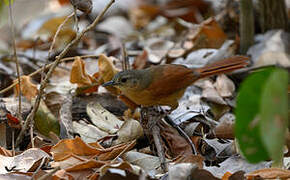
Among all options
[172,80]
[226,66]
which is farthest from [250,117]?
→ [172,80]

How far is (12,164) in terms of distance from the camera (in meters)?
2.77

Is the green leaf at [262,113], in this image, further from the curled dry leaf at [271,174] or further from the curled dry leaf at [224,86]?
the curled dry leaf at [224,86]

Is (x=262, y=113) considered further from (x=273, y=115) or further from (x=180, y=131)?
(x=180, y=131)

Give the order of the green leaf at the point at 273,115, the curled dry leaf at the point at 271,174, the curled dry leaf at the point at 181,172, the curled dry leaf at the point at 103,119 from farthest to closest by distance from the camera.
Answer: the curled dry leaf at the point at 103,119 < the curled dry leaf at the point at 271,174 < the curled dry leaf at the point at 181,172 < the green leaf at the point at 273,115

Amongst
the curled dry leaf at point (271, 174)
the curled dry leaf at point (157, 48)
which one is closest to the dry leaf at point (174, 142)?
the curled dry leaf at point (271, 174)

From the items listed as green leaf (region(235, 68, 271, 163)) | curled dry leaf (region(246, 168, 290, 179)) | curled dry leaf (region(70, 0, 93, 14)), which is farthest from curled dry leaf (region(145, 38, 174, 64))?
green leaf (region(235, 68, 271, 163))

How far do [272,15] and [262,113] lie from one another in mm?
3787

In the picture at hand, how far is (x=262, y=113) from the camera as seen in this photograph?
4.58 feet

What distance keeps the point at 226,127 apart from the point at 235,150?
1.11 ft

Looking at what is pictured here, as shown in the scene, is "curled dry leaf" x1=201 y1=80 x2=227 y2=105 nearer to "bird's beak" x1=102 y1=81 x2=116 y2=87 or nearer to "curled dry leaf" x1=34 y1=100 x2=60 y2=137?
"bird's beak" x1=102 y1=81 x2=116 y2=87

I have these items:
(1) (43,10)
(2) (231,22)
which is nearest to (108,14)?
(1) (43,10)

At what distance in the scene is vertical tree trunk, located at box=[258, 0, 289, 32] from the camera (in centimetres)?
478

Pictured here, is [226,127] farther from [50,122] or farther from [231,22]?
[231,22]

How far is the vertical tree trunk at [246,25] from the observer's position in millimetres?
4547
